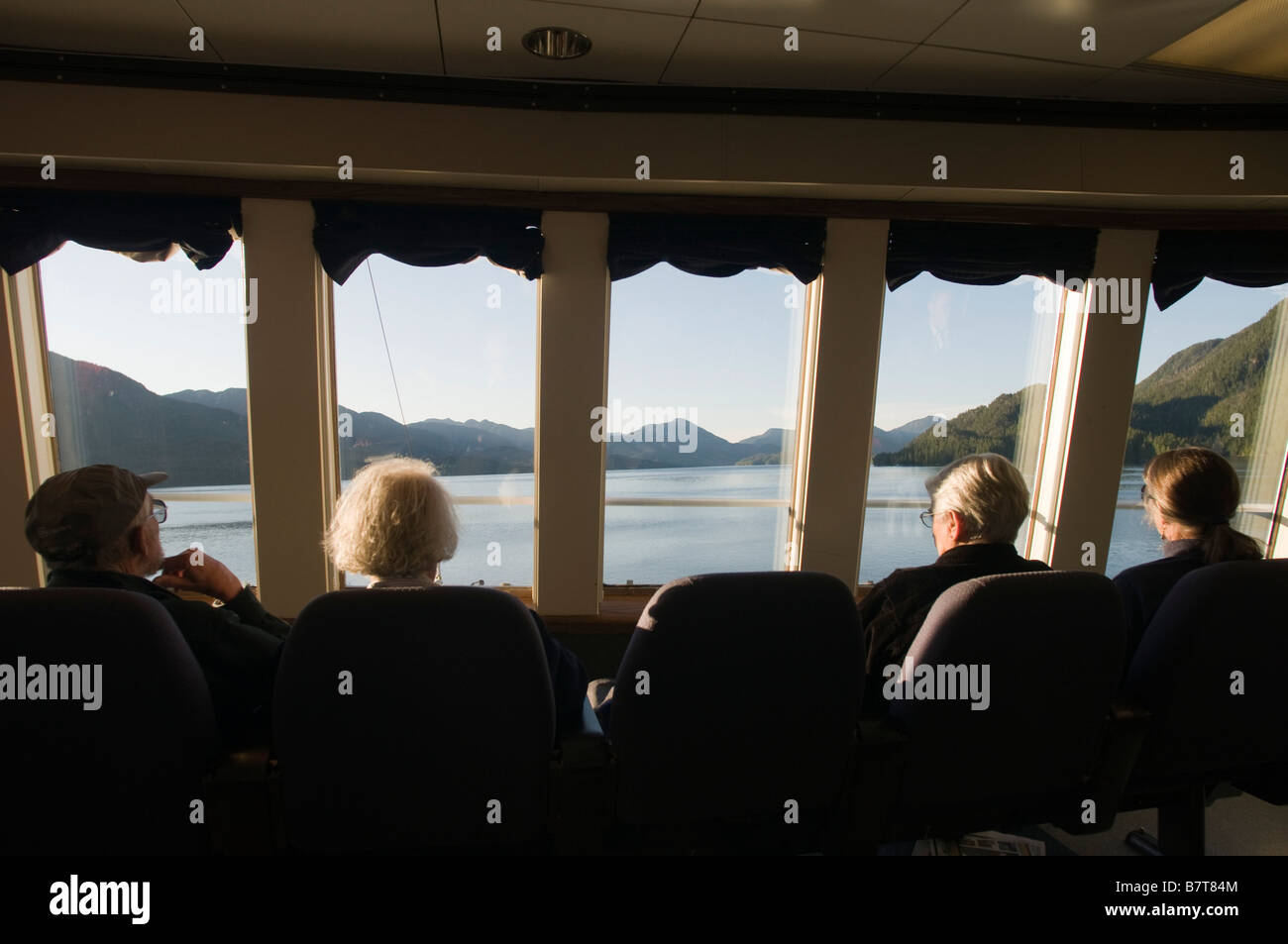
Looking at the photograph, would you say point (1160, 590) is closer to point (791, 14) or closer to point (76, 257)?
point (791, 14)

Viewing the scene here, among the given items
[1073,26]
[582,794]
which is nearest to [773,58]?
[1073,26]

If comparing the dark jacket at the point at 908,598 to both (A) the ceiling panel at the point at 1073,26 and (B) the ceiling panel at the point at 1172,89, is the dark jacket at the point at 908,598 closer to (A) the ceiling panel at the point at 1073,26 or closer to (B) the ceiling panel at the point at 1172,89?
(A) the ceiling panel at the point at 1073,26

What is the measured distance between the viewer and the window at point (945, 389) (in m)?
3.80

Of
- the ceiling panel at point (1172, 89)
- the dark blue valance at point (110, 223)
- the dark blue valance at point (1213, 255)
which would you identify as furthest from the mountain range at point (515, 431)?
the ceiling panel at point (1172, 89)

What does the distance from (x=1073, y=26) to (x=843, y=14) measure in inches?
33.8

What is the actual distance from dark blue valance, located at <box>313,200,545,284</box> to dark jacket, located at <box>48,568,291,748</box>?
228 centimetres

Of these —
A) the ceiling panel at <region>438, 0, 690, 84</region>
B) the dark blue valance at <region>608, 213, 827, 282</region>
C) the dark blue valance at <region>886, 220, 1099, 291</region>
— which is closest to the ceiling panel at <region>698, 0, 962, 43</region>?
the ceiling panel at <region>438, 0, 690, 84</region>

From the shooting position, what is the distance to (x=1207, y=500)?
182cm

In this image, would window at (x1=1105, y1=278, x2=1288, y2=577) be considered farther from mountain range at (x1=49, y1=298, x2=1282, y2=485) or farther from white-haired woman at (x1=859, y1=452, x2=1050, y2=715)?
white-haired woman at (x1=859, y1=452, x2=1050, y2=715)

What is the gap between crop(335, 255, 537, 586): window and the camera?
11.9 ft

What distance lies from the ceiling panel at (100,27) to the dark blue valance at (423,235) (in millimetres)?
792

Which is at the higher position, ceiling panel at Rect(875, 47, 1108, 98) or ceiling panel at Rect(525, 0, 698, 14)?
ceiling panel at Rect(875, 47, 1108, 98)

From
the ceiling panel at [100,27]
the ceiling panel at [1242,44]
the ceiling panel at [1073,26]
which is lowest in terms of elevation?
the ceiling panel at [100,27]

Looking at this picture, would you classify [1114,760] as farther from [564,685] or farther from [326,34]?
[326,34]
